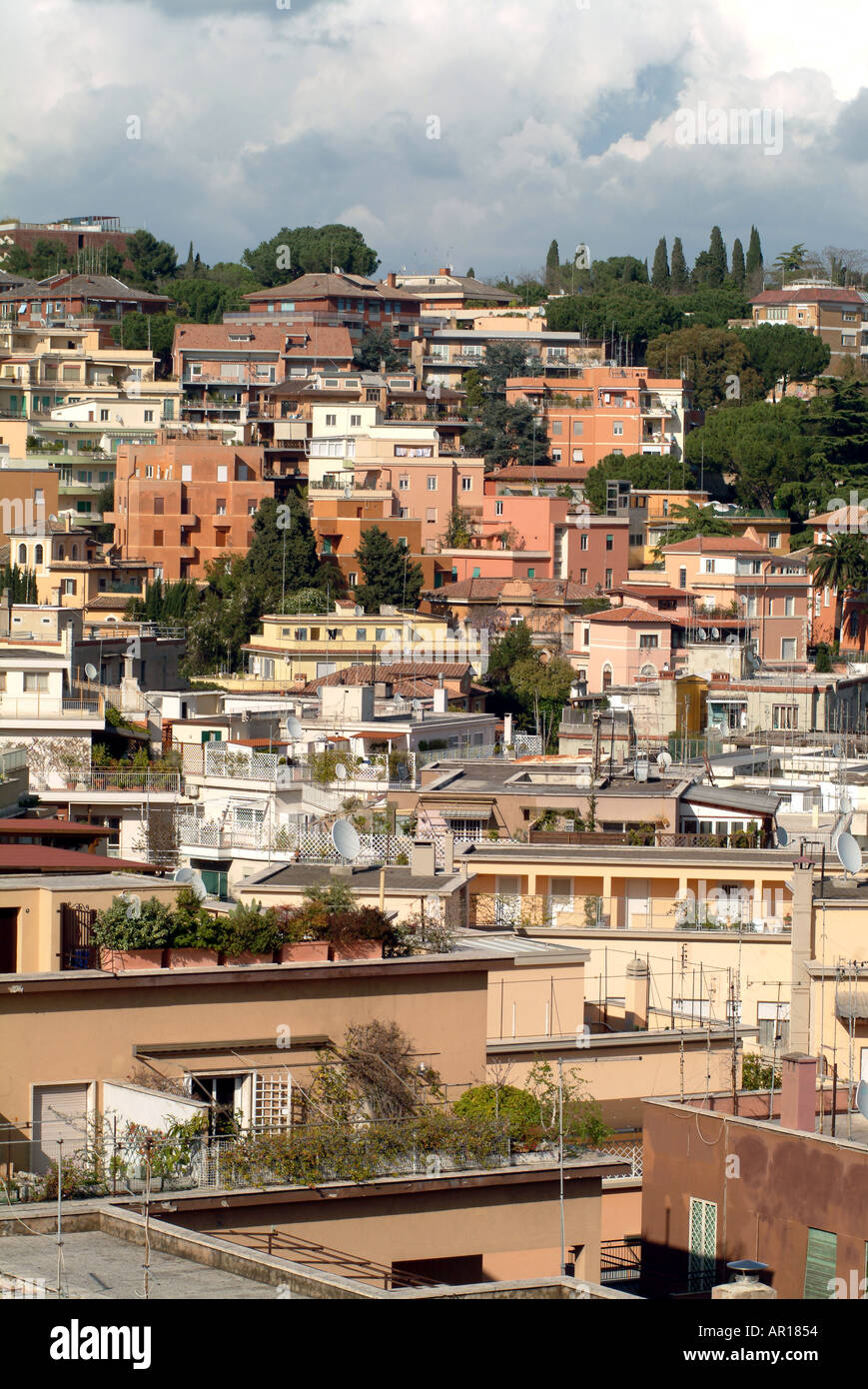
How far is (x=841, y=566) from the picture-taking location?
63.6 meters

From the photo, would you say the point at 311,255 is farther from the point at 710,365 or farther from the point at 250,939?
the point at 250,939

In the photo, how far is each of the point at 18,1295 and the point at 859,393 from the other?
7064cm

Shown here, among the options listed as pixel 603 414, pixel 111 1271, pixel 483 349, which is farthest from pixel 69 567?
pixel 111 1271

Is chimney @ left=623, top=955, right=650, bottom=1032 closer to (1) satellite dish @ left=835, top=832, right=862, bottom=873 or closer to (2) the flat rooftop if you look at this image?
(1) satellite dish @ left=835, top=832, right=862, bottom=873

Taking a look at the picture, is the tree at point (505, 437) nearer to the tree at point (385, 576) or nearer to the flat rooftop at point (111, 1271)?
the tree at point (385, 576)

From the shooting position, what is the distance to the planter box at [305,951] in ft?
42.7

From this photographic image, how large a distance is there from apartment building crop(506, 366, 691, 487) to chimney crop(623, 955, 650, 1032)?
58146 mm

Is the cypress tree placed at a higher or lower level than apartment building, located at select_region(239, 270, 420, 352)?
higher

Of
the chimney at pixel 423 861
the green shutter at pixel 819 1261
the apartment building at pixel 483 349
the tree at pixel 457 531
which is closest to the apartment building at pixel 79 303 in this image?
the apartment building at pixel 483 349

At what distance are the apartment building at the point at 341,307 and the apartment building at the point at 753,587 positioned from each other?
90.4 feet

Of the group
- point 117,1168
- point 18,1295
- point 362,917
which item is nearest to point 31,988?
point 117,1168

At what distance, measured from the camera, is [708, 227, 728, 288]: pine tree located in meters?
111

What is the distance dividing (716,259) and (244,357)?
37.5 m

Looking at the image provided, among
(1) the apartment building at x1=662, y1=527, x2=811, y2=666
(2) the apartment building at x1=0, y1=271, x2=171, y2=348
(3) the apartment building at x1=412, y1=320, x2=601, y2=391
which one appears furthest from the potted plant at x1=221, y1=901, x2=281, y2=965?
(2) the apartment building at x1=0, y1=271, x2=171, y2=348
